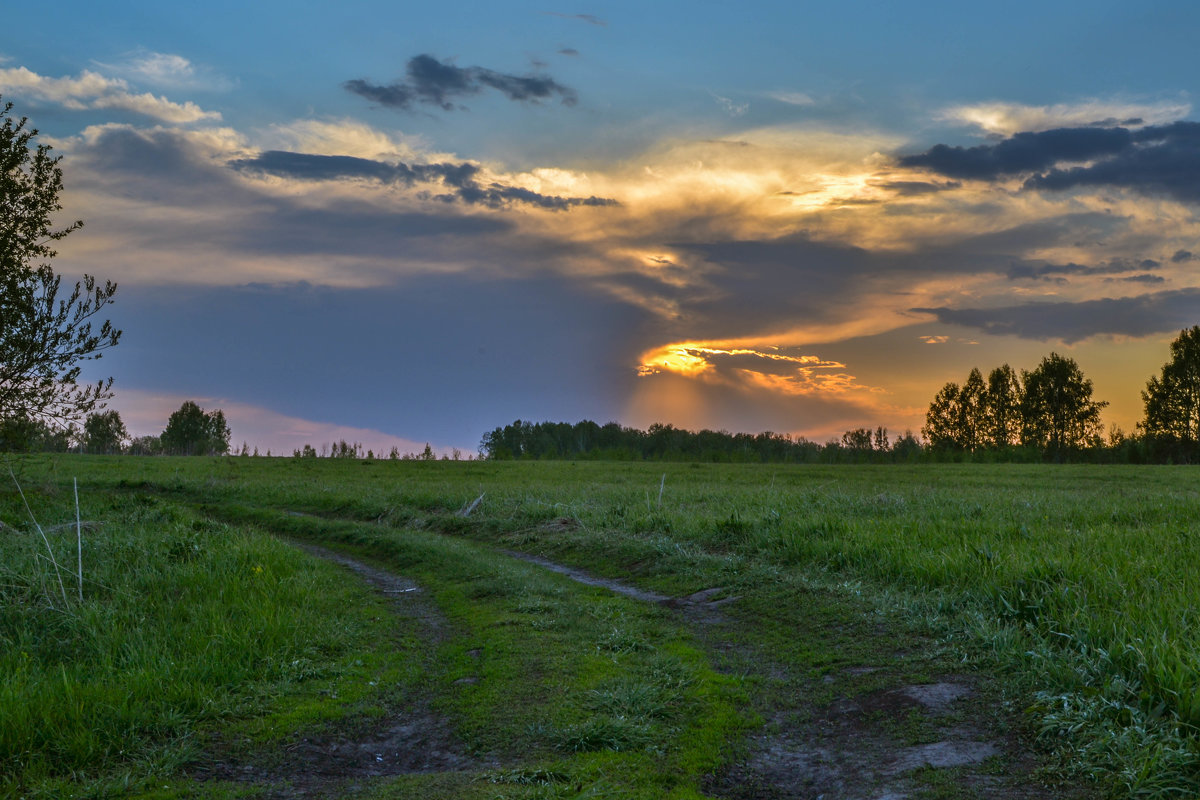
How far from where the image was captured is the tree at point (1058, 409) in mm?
92625

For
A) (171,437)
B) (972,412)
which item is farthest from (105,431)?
(972,412)

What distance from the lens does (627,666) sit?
909 centimetres

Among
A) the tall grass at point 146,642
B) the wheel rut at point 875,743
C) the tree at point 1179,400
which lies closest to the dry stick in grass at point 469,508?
the tall grass at point 146,642

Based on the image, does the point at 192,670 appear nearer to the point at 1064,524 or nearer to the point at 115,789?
the point at 115,789

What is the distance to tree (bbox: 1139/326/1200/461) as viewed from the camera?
82.1 meters

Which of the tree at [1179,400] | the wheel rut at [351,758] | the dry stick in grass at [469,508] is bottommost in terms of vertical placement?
the wheel rut at [351,758]

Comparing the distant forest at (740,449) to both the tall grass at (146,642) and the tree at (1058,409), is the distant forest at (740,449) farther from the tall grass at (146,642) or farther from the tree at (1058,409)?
the tall grass at (146,642)

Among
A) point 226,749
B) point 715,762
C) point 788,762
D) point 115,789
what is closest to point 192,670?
point 226,749

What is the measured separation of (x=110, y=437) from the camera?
4348 inches

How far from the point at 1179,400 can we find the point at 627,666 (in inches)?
3763

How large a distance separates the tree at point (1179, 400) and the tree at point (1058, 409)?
8257 millimetres

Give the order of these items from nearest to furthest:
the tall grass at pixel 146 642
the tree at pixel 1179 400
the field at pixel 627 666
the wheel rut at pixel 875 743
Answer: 1. the wheel rut at pixel 875 743
2. the field at pixel 627 666
3. the tall grass at pixel 146 642
4. the tree at pixel 1179 400

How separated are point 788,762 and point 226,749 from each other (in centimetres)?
506

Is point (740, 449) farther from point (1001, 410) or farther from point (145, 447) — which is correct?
point (145, 447)
